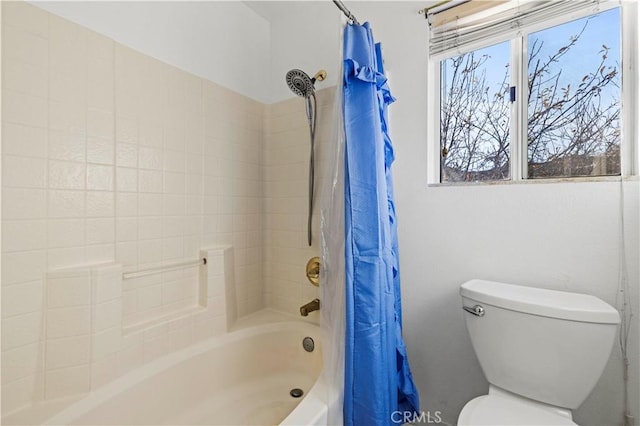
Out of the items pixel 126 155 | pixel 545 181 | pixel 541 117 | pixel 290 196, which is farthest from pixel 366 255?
pixel 126 155

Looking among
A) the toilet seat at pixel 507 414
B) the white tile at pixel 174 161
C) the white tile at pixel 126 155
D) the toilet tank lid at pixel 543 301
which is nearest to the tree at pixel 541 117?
the toilet tank lid at pixel 543 301

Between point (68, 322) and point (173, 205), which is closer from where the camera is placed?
point (68, 322)

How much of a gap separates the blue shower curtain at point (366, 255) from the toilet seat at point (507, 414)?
0.86 ft

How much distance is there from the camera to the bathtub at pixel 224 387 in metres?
0.98

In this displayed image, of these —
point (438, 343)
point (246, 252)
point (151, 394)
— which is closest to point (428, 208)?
point (438, 343)

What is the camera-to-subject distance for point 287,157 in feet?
5.75

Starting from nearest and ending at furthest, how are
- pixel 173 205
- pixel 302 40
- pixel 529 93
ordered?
pixel 529 93
pixel 173 205
pixel 302 40

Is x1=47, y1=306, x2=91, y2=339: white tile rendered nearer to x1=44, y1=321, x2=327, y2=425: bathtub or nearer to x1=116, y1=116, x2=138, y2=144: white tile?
x1=44, y1=321, x2=327, y2=425: bathtub

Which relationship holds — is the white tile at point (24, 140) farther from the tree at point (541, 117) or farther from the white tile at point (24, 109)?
the tree at point (541, 117)

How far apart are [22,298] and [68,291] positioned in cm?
11

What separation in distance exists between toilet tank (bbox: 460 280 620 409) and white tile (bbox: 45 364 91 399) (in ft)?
4.78

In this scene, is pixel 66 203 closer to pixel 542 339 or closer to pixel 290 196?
pixel 290 196

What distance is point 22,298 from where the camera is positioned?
909mm

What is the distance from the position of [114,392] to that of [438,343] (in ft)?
4.45
